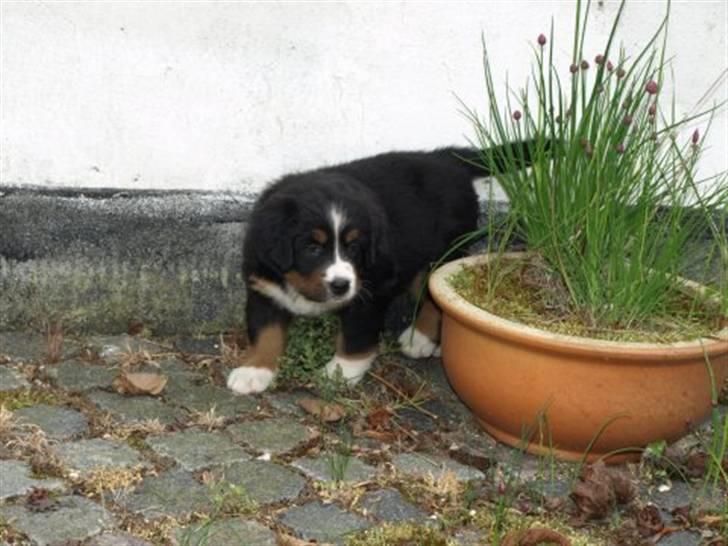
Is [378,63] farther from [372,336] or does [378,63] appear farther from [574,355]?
[574,355]

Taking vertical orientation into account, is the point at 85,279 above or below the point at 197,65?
below

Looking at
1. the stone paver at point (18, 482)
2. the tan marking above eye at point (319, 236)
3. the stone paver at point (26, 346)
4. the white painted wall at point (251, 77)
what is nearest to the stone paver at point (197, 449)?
the stone paver at point (18, 482)

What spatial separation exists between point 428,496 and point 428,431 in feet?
1.74

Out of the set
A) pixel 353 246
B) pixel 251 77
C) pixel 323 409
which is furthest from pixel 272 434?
pixel 251 77

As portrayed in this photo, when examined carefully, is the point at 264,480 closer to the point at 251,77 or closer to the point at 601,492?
the point at 601,492

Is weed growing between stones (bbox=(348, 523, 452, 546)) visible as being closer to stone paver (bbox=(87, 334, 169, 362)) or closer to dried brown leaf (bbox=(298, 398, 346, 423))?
dried brown leaf (bbox=(298, 398, 346, 423))

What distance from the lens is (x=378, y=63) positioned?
4.23m

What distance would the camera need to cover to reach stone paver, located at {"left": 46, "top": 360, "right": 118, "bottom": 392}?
370 cm

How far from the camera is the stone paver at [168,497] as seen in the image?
286 centimetres

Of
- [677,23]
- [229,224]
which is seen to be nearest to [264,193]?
[229,224]

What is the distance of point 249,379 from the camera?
12.5ft

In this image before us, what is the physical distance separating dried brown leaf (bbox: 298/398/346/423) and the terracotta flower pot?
1.47 feet

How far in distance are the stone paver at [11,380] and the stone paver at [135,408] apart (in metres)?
0.23

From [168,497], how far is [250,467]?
0.31 metres
